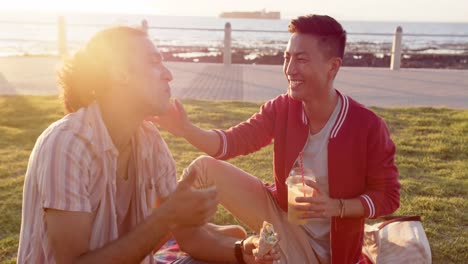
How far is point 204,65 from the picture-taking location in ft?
55.9

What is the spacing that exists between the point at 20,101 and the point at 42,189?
26.4 ft

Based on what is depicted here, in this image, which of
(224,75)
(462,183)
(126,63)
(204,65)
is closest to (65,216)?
(126,63)

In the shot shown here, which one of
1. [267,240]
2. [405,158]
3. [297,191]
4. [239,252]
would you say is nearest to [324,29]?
[297,191]

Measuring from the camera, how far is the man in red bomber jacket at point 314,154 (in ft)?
9.95

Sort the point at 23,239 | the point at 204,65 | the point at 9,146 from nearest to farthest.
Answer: the point at 23,239 → the point at 9,146 → the point at 204,65

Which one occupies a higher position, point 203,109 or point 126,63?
point 126,63

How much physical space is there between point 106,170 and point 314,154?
4.37 ft

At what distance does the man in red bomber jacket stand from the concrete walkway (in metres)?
7.05

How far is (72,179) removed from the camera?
221 cm

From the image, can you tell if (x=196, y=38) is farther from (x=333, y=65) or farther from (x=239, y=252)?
(x=239, y=252)

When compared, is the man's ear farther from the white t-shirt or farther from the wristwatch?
the wristwatch

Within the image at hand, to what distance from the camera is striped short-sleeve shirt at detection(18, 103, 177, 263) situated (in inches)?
86.3

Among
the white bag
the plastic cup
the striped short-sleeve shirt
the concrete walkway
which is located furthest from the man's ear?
the concrete walkway

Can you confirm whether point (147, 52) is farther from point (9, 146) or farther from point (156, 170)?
point (9, 146)
